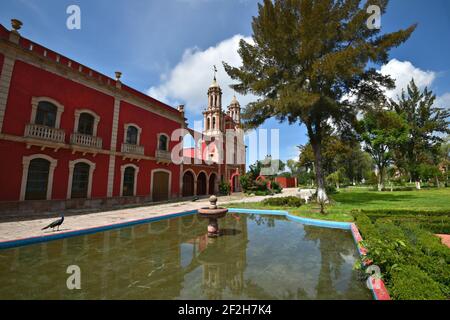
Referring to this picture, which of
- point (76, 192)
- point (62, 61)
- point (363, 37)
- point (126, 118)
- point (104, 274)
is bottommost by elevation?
point (104, 274)

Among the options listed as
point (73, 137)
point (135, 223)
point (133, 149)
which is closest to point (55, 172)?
point (73, 137)

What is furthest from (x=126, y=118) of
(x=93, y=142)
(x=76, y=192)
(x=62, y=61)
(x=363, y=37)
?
(x=363, y=37)

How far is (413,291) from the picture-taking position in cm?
284

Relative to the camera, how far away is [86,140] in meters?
13.4

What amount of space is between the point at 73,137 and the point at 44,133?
1464mm

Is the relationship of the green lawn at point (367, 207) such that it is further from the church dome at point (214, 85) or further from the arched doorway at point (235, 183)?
the church dome at point (214, 85)

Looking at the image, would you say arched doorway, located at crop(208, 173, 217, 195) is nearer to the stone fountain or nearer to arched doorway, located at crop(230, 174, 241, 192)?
arched doorway, located at crop(230, 174, 241, 192)

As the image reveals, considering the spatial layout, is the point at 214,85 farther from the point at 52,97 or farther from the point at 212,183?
the point at 52,97

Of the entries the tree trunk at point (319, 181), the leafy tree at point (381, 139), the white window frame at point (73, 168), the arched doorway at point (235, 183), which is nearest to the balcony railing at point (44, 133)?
the white window frame at point (73, 168)

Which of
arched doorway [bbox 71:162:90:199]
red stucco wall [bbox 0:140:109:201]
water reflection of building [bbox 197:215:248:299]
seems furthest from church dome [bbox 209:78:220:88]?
water reflection of building [bbox 197:215:248:299]

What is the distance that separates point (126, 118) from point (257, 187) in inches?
769

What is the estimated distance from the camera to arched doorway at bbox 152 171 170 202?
18812 mm
